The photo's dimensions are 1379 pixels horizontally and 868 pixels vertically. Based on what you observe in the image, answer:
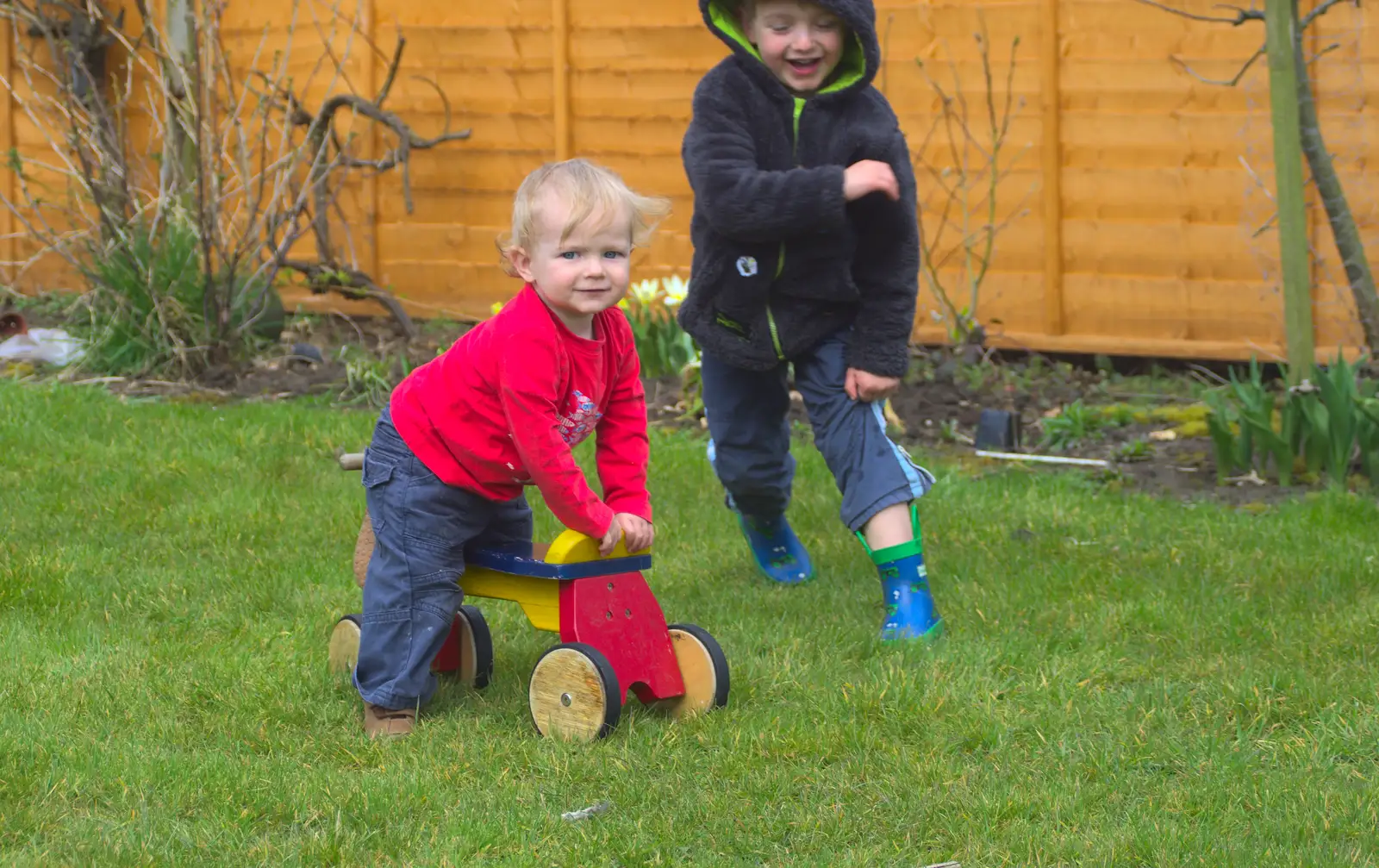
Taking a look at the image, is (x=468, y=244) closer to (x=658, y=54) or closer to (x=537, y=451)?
(x=658, y=54)

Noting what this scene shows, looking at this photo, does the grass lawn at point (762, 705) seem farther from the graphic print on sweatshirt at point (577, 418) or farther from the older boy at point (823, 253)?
the graphic print on sweatshirt at point (577, 418)

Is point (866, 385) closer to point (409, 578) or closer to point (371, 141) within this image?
point (409, 578)

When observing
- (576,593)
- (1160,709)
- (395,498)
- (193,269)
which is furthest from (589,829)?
(193,269)

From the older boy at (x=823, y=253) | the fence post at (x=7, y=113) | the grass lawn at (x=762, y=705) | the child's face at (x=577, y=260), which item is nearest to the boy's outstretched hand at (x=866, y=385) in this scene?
the older boy at (x=823, y=253)

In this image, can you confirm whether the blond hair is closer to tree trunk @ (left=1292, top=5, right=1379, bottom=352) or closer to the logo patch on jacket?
the logo patch on jacket

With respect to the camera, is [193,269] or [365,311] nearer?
[193,269]

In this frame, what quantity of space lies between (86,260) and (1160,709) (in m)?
6.74

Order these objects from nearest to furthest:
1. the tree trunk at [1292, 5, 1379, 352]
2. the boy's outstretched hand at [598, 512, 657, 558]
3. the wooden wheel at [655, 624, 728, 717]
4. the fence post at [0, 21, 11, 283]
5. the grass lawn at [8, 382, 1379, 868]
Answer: the grass lawn at [8, 382, 1379, 868] → the boy's outstretched hand at [598, 512, 657, 558] → the wooden wheel at [655, 624, 728, 717] → the tree trunk at [1292, 5, 1379, 352] → the fence post at [0, 21, 11, 283]

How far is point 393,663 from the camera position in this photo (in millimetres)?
3590

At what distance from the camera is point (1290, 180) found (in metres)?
5.78

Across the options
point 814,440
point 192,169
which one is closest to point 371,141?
point 192,169

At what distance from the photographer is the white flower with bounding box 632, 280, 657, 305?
24.5ft

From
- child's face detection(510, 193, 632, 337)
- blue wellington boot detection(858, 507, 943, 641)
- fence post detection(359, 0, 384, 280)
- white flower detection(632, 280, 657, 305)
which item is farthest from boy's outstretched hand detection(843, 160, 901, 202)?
fence post detection(359, 0, 384, 280)

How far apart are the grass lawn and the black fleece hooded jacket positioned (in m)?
0.76
